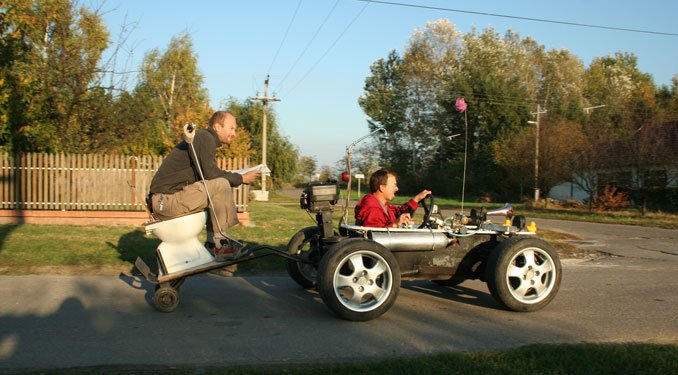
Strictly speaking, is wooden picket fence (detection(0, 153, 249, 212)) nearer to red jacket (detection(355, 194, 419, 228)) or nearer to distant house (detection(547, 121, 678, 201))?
red jacket (detection(355, 194, 419, 228))

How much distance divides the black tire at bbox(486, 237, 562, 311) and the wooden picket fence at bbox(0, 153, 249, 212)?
9.91 metres

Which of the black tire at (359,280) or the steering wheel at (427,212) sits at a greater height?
the steering wheel at (427,212)

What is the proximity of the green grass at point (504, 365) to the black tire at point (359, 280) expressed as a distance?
1.12m

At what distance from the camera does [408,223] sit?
6688mm

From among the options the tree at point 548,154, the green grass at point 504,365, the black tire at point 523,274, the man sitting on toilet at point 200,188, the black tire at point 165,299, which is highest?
the tree at point 548,154

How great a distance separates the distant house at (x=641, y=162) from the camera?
88.0 ft

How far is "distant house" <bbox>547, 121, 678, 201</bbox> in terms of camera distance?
26.8 metres

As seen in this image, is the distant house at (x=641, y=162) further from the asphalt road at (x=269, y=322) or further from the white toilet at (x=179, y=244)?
the white toilet at (x=179, y=244)

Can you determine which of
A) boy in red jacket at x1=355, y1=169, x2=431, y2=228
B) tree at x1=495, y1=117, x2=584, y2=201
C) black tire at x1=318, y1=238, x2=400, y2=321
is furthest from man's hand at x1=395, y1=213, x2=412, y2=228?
tree at x1=495, y1=117, x2=584, y2=201

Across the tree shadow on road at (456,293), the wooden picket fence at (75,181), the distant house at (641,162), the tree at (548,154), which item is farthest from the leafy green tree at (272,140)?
A: the tree shadow on road at (456,293)

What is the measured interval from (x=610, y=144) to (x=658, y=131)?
8.18ft

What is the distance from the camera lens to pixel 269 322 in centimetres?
565

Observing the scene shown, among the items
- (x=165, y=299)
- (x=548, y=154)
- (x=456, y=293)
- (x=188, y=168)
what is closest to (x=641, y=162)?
(x=548, y=154)

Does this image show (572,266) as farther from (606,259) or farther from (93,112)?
(93,112)
